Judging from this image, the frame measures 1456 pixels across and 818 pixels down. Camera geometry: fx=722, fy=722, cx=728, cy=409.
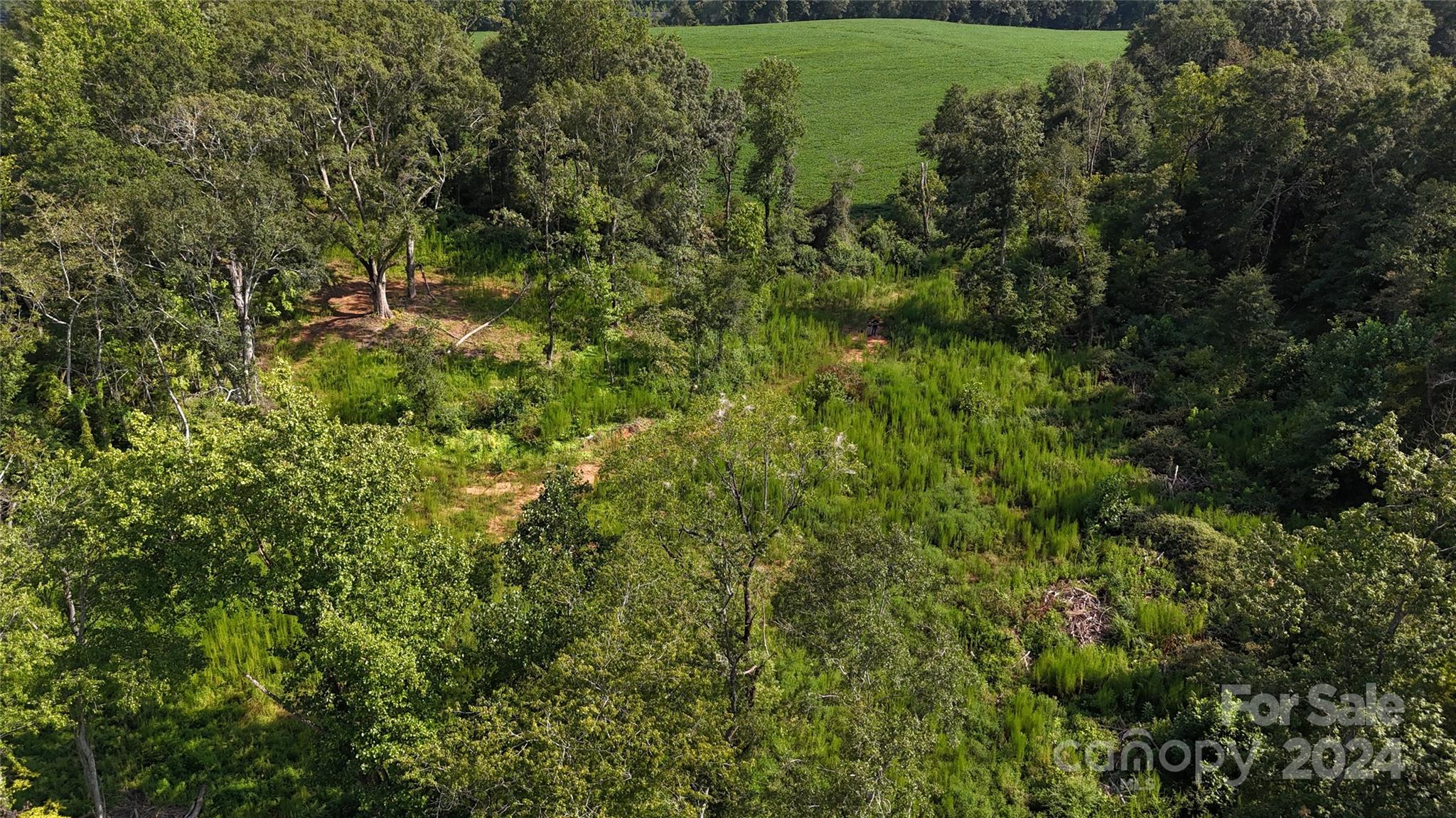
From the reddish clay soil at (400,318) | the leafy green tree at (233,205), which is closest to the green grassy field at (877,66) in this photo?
the reddish clay soil at (400,318)

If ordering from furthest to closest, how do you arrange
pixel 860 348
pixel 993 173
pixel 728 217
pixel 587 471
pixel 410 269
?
pixel 728 217, pixel 410 269, pixel 860 348, pixel 993 173, pixel 587 471

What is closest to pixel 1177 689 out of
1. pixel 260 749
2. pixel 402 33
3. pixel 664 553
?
pixel 664 553

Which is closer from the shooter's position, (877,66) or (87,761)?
(87,761)

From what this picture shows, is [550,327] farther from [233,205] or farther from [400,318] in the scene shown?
[233,205]

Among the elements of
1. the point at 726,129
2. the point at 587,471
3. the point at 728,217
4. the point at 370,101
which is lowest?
the point at 587,471

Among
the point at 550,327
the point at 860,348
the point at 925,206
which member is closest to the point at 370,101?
the point at 550,327

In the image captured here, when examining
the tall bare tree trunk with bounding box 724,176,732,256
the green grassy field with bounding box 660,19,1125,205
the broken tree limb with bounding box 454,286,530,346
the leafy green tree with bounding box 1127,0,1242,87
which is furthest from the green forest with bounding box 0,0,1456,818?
the green grassy field with bounding box 660,19,1125,205

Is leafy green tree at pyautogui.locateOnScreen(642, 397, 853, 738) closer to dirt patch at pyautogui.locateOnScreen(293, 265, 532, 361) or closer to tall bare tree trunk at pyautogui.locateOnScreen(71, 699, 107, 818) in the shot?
tall bare tree trunk at pyautogui.locateOnScreen(71, 699, 107, 818)
